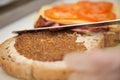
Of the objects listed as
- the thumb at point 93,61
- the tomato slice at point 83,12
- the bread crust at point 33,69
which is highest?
the thumb at point 93,61

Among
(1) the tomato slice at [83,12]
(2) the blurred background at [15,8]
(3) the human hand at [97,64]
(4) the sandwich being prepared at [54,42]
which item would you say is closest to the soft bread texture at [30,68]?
(4) the sandwich being prepared at [54,42]

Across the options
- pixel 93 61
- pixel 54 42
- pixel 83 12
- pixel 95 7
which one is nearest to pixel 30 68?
pixel 54 42

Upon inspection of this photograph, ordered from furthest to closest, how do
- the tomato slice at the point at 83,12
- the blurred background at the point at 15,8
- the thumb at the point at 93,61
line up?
the blurred background at the point at 15,8
the tomato slice at the point at 83,12
the thumb at the point at 93,61

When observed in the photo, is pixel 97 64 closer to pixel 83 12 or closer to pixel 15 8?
pixel 83 12

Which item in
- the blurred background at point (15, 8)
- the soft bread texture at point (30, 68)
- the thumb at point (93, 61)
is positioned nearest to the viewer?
the thumb at point (93, 61)

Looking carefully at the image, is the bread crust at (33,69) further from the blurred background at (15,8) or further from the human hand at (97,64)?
the blurred background at (15,8)

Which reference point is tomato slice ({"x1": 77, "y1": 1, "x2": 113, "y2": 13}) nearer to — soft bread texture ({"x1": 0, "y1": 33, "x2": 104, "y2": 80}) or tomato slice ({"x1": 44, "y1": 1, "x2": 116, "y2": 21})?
tomato slice ({"x1": 44, "y1": 1, "x2": 116, "y2": 21})
